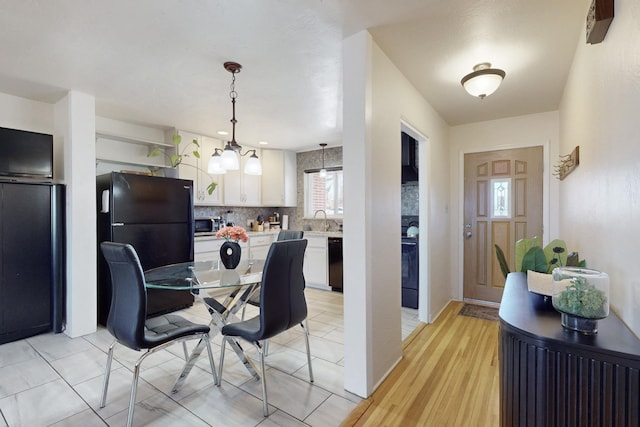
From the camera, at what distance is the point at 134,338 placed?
1679mm


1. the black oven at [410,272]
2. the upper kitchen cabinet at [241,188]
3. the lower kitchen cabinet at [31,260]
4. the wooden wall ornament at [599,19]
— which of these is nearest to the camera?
the wooden wall ornament at [599,19]

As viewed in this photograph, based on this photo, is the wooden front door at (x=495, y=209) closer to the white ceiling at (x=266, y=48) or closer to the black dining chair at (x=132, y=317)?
the white ceiling at (x=266, y=48)

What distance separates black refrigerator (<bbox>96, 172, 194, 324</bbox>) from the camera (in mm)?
3139

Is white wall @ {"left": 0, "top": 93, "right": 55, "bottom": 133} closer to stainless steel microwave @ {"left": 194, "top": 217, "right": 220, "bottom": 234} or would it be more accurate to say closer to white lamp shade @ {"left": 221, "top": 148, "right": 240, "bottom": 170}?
stainless steel microwave @ {"left": 194, "top": 217, "right": 220, "bottom": 234}

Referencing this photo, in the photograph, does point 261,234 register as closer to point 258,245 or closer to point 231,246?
point 258,245

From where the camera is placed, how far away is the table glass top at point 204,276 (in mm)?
1993

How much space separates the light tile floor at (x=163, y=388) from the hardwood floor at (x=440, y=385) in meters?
0.21

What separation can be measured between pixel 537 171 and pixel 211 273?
12.4ft

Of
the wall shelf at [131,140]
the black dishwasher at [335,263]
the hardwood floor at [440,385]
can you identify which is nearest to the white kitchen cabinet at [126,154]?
the wall shelf at [131,140]

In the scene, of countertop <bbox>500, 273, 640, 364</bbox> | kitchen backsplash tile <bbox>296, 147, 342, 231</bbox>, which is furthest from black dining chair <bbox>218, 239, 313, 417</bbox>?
kitchen backsplash tile <bbox>296, 147, 342, 231</bbox>

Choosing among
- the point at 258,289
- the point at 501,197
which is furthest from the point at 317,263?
the point at 501,197

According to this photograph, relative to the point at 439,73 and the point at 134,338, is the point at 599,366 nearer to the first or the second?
the point at 134,338

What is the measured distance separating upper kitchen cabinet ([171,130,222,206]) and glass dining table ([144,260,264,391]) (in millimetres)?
1870

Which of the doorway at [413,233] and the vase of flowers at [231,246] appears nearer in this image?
the vase of flowers at [231,246]
